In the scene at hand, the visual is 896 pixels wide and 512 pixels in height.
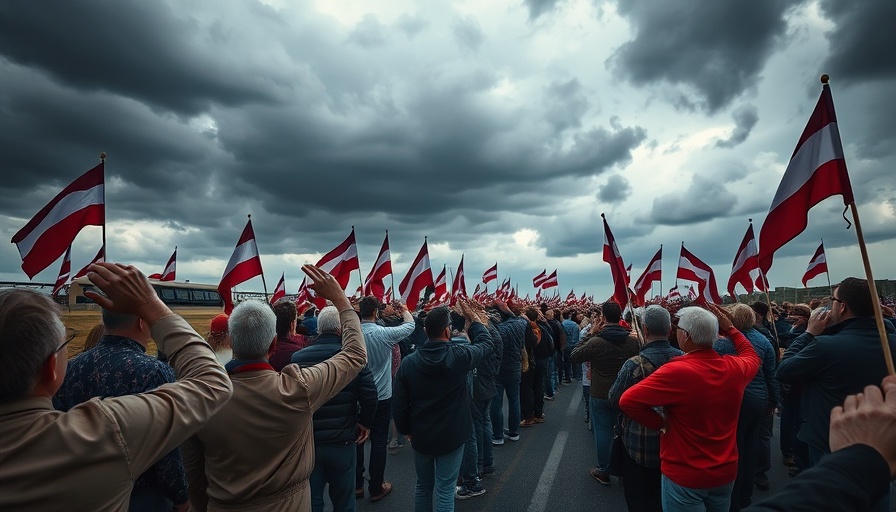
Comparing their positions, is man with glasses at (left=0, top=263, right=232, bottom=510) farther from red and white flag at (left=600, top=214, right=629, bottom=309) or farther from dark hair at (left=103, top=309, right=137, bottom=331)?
red and white flag at (left=600, top=214, right=629, bottom=309)

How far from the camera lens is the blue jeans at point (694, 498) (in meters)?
3.28

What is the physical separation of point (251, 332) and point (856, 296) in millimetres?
4358

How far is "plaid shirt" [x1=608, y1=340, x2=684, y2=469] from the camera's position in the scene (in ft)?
12.2

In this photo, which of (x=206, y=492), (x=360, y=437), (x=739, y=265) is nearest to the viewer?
(x=206, y=492)

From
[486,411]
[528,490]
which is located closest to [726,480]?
[528,490]

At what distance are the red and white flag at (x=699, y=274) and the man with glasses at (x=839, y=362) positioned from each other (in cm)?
525

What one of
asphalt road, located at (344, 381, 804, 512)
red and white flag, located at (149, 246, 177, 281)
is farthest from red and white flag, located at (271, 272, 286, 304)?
asphalt road, located at (344, 381, 804, 512)

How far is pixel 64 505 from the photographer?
1304 mm

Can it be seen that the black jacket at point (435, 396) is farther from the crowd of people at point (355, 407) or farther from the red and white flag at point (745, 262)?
the red and white flag at point (745, 262)

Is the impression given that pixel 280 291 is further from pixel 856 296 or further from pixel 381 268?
pixel 856 296

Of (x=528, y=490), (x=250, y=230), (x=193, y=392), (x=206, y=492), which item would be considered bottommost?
(x=528, y=490)

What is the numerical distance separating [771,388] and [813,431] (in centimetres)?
216

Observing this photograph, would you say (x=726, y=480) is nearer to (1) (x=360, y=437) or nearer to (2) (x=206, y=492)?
(1) (x=360, y=437)

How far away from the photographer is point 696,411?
3.18 m
